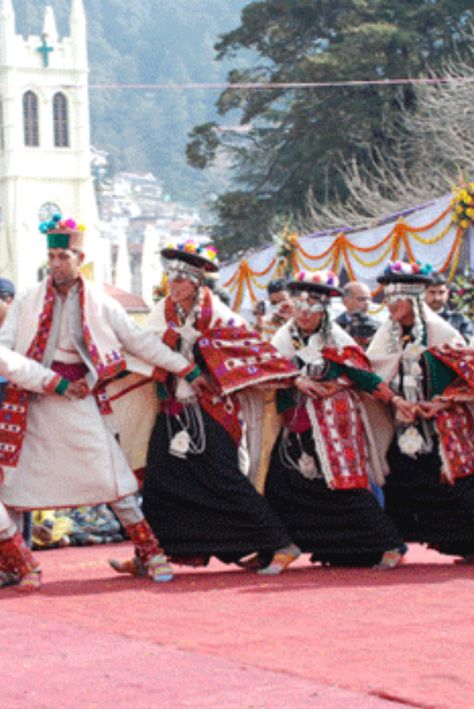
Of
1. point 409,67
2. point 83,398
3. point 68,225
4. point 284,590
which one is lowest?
point 284,590

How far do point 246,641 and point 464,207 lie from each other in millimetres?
10899

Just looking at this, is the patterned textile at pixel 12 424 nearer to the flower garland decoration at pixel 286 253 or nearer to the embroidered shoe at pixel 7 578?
the embroidered shoe at pixel 7 578

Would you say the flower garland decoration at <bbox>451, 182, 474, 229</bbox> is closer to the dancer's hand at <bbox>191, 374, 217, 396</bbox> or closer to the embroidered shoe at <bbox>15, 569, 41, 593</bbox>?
the dancer's hand at <bbox>191, 374, 217, 396</bbox>

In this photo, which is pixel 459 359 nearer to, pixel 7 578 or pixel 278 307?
pixel 7 578

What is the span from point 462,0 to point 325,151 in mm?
4852

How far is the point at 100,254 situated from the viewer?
84.4 meters

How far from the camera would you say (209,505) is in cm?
885

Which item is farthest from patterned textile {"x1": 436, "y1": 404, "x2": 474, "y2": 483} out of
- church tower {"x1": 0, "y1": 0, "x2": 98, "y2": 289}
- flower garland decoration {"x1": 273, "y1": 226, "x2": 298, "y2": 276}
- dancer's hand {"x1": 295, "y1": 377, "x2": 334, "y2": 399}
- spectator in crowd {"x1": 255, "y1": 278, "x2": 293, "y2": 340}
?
church tower {"x1": 0, "y1": 0, "x2": 98, "y2": 289}

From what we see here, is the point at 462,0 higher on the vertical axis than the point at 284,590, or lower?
higher

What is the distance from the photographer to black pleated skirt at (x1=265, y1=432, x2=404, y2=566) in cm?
890

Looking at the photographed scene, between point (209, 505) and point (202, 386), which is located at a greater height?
point (202, 386)

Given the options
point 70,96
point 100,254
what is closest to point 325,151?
point 100,254

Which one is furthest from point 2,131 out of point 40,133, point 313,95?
point 313,95

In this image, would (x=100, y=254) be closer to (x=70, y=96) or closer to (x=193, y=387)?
(x=70, y=96)
